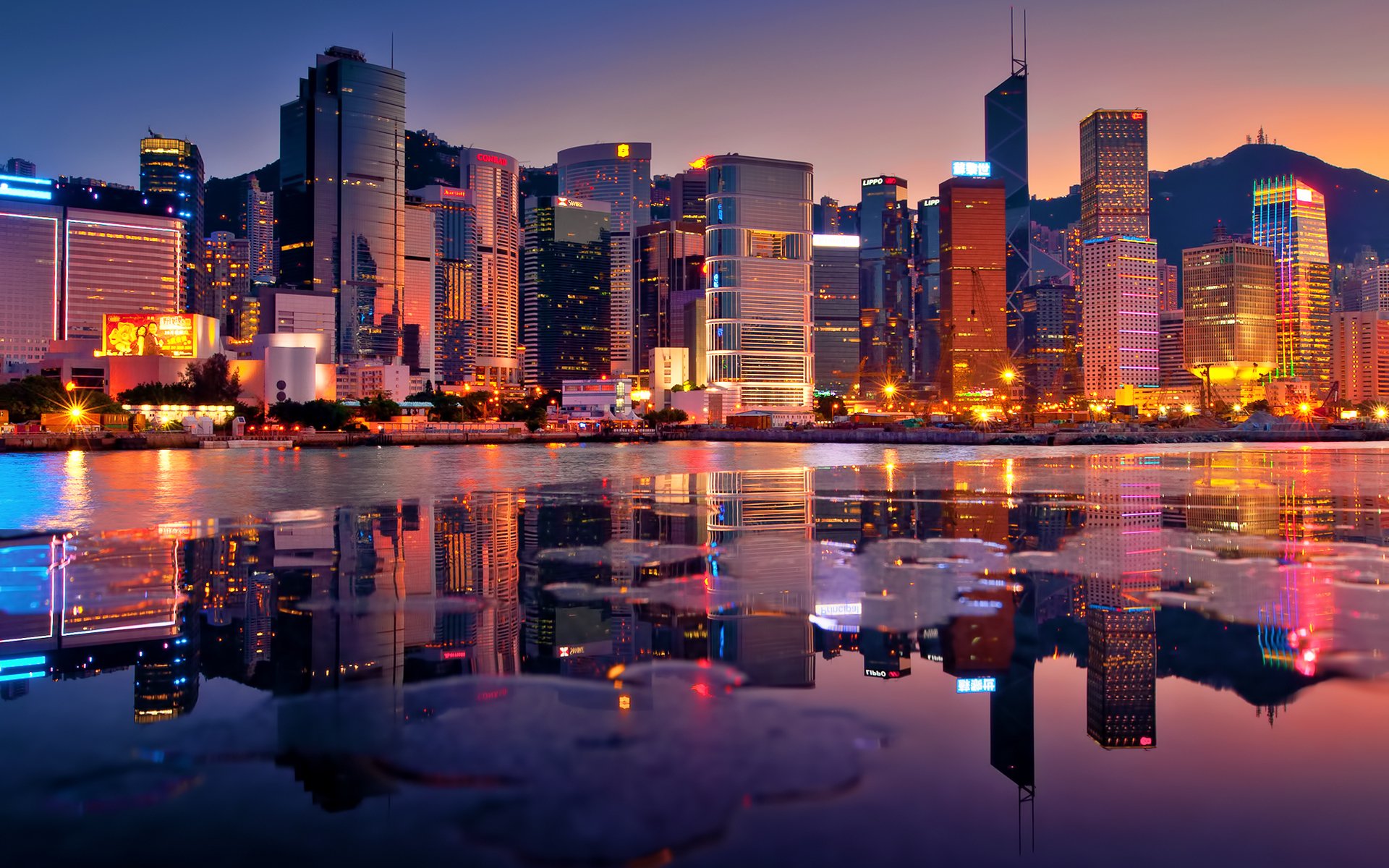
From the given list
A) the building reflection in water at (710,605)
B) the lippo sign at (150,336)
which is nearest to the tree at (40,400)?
the lippo sign at (150,336)

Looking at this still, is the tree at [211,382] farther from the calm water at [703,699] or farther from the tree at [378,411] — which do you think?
the calm water at [703,699]

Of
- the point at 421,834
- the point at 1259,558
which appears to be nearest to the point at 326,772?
the point at 421,834

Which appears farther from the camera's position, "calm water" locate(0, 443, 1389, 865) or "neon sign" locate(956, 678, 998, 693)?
"neon sign" locate(956, 678, 998, 693)

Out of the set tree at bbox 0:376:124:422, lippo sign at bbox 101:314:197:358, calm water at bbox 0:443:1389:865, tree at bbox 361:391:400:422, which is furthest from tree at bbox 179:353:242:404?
calm water at bbox 0:443:1389:865

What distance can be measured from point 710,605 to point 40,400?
531 feet

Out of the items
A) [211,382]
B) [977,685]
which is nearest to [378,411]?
[211,382]

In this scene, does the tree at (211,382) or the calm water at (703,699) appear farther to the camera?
the tree at (211,382)

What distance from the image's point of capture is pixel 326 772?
22.9 ft

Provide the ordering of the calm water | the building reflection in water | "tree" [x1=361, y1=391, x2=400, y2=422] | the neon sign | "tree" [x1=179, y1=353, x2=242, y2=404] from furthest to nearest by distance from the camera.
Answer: "tree" [x1=361, y1=391, x2=400, y2=422] < "tree" [x1=179, y1=353, x2=242, y2=404] < the building reflection in water < the neon sign < the calm water

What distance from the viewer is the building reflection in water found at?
370 inches

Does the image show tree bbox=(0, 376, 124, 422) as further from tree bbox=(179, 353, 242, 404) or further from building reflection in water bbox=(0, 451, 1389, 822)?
building reflection in water bbox=(0, 451, 1389, 822)

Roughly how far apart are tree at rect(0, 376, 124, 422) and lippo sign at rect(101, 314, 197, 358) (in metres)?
25.3

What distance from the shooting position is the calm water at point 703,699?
5.98 m

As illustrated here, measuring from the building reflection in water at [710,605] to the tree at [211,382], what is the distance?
520ft
